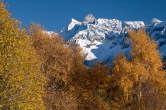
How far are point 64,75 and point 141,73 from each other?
908 cm

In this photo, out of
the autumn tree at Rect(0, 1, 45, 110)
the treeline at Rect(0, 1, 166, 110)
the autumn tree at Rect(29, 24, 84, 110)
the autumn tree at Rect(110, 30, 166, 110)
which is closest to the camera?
the autumn tree at Rect(0, 1, 45, 110)

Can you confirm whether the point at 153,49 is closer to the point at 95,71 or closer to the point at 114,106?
the point at 114,106

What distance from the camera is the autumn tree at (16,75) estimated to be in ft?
33.0

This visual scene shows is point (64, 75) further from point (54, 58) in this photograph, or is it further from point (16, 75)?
point (16, 75)

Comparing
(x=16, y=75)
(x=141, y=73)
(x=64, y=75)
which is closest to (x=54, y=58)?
(x=64, y=75)

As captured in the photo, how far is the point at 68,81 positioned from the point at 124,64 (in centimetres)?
782

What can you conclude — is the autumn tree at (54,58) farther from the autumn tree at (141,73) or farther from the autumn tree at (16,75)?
the autumn tree at (16,75)

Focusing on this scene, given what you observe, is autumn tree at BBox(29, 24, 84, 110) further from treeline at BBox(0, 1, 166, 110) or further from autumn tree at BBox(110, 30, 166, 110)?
autumn tree at BBox(110, 30, 166, 110)

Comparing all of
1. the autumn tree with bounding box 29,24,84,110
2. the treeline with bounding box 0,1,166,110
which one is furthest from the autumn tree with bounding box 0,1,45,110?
the autumn tree with bounding box 29,24,84,110

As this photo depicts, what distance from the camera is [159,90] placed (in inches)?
793

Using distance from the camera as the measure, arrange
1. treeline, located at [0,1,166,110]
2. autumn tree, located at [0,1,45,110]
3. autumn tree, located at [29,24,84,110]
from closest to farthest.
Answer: autumn tree, located at [0,1,45,110] → treeline, located at [0,1,166,110] → autumn tree, located at [29,24,84,110]

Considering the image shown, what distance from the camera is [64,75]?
2441 centimetres

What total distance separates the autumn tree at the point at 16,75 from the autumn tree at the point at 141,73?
1216 cm

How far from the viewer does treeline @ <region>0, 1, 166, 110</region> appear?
1040 centimetres
